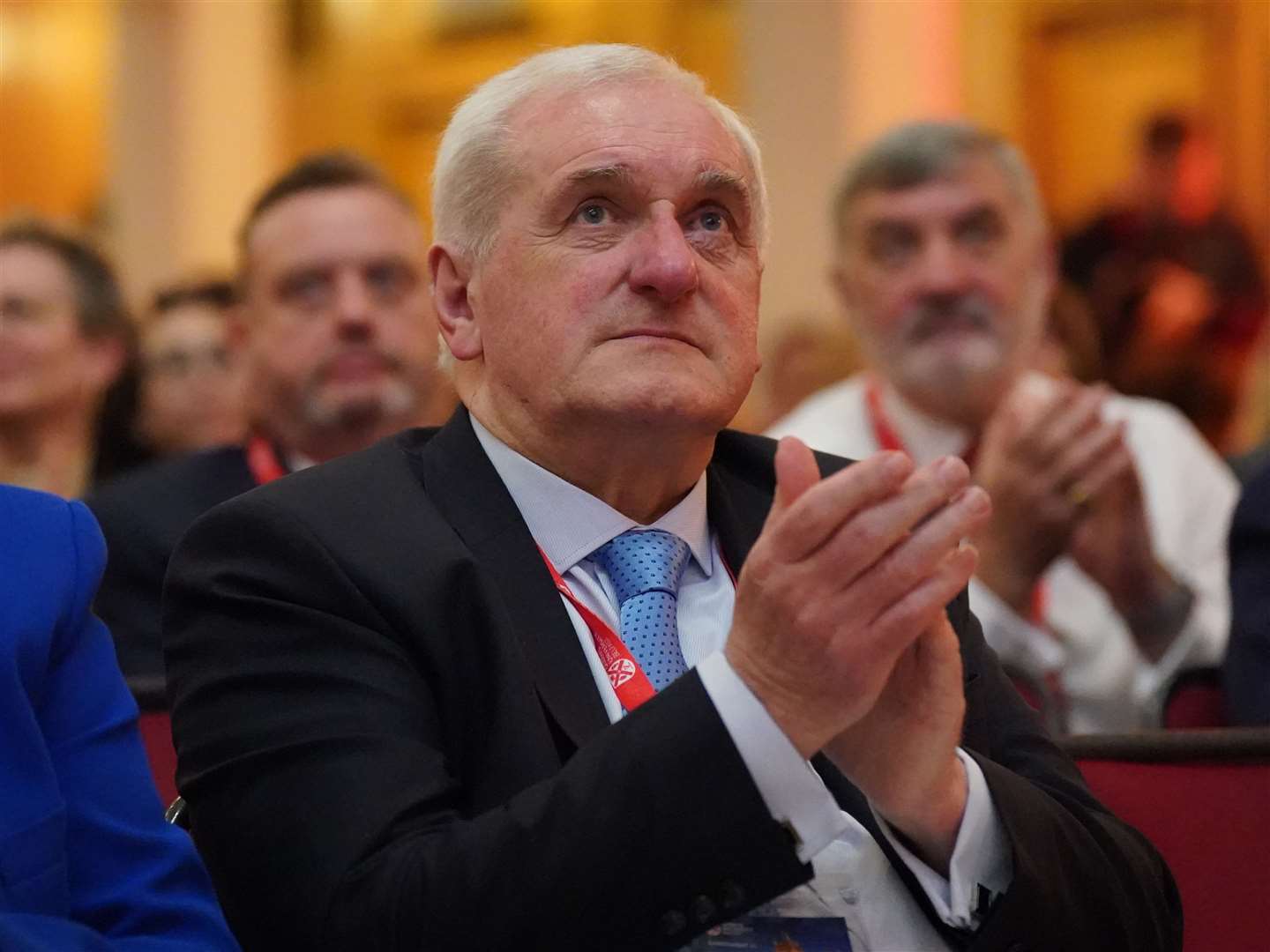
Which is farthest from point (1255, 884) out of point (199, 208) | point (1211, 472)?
point (199, 208)

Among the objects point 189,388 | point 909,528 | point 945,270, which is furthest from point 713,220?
point 189,388

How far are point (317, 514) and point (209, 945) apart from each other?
0.45 meters

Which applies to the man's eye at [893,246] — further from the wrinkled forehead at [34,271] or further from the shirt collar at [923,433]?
the wrinkled forehead at [34,271]

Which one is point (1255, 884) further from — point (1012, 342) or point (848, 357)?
point (848, 357)

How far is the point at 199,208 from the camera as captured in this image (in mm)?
9703

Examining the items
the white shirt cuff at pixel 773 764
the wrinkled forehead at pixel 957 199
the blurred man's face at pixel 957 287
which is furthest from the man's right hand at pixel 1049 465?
the white shirt cuff at pixel 773 764

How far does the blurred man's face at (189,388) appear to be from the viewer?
17.0 feet

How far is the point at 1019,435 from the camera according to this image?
3.41m

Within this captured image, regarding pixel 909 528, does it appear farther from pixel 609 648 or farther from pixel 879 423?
pixel 879 423

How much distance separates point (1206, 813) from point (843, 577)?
873 mm

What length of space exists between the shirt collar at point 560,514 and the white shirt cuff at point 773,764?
43cm

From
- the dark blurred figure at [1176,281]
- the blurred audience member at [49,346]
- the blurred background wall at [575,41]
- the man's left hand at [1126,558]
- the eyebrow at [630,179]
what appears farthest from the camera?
the blurred background wall at [575,41]

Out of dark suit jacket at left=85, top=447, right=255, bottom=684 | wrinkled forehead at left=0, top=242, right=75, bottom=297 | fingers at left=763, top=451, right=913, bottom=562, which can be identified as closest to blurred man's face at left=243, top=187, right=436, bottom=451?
dark suit jacket at left=85, top=447, right=255, bottom=684

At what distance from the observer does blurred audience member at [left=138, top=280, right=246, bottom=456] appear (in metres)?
5.18
